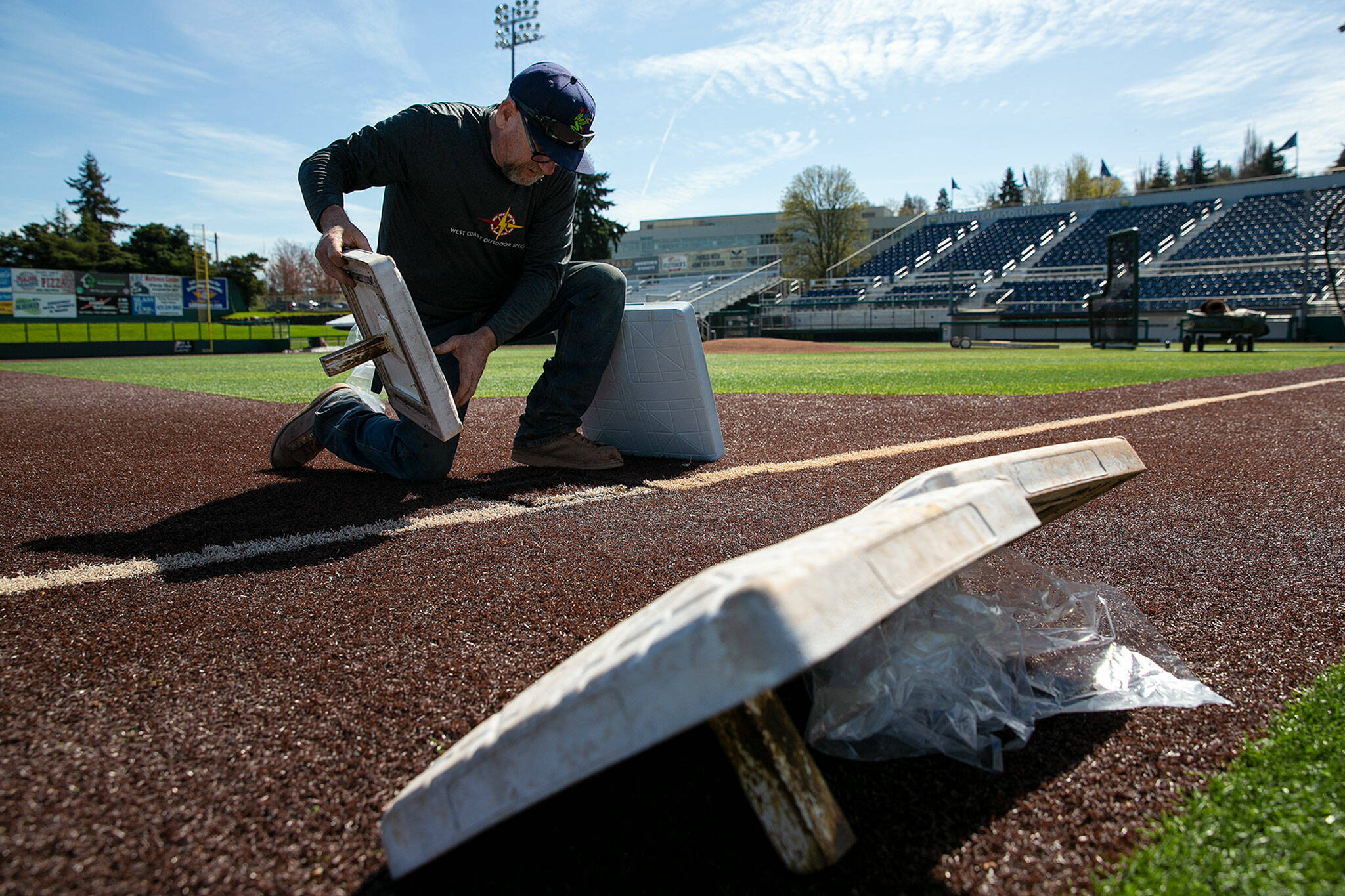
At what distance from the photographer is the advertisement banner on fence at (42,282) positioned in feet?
138

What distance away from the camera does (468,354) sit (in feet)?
8.91

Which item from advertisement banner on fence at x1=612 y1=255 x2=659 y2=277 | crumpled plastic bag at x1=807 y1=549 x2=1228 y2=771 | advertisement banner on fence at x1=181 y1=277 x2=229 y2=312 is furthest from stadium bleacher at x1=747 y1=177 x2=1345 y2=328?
advertisement banner on fence at x1=181 y1=277 x2=229 y2=312

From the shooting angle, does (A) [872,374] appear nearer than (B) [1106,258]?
Yes

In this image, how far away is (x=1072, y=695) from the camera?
128 cm

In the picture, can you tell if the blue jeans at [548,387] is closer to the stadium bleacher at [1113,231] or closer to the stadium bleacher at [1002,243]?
the stadium bleacher at [1113,231]

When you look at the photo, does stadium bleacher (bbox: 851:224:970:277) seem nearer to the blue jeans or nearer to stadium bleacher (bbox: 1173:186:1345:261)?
stadium bleacher (bbox: 1173:186:1345:261)

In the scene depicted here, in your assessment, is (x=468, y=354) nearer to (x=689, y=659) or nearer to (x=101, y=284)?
(x=689, y=659)

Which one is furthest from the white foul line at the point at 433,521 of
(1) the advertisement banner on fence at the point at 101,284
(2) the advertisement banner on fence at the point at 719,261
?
(2) the advertisement banner on fence at the point at 719,261

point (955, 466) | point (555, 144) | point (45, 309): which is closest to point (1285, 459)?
point (955, 466)

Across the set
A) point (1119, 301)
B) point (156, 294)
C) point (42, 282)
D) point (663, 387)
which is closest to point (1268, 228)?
point (1119, 301)

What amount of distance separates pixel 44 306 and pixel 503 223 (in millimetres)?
53604

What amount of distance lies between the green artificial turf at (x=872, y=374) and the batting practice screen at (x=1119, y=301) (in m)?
2.45

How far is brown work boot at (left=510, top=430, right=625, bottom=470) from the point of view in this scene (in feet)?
10.6

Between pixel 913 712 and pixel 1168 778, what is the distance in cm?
34
